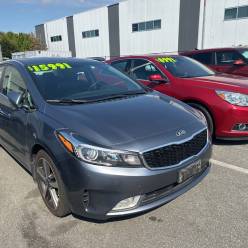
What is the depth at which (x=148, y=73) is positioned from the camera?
5621 mm

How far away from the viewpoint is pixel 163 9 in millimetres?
27750

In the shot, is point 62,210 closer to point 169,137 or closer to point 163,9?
point 169,137

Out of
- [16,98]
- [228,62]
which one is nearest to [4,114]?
[16,98]

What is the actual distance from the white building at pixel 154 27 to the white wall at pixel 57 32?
0.47 feet

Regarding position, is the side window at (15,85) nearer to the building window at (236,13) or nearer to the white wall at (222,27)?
the white wall at (222,27)

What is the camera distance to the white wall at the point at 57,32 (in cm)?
4200

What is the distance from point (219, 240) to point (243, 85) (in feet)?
9.67

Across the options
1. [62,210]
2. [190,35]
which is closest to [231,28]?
[190,35]

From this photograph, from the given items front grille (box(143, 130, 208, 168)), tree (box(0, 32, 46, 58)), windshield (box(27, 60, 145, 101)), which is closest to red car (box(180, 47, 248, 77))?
windshield (box(27, 60, 145, 101))

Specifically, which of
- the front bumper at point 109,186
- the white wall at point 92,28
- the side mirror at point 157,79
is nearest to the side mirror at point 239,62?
the side mirror at point 157,79

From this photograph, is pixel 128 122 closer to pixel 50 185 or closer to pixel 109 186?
pixel 109 186

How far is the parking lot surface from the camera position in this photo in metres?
2.49

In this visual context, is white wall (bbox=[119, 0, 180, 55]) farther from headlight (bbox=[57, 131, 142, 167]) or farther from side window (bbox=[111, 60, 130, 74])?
headlight (bbox=[57, 131, 142, 167])

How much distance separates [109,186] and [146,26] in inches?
1169
